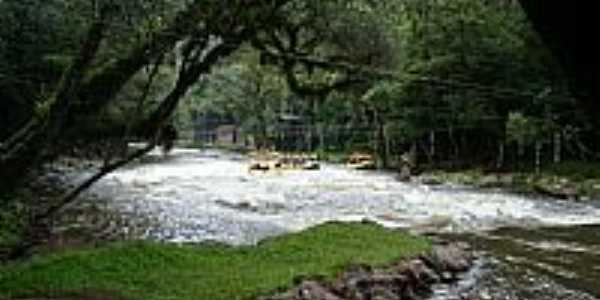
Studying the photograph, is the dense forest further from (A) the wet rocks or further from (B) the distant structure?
(B) the distant structure

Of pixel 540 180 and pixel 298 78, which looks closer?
pixel 298 78

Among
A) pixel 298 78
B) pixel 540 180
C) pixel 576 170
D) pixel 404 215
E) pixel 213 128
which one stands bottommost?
pixel 404 215

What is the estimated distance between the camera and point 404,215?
28.2 metres

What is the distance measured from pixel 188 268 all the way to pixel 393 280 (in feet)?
11.4

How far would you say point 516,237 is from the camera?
23.7 meters

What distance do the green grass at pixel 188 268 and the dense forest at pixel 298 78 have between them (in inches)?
41.5

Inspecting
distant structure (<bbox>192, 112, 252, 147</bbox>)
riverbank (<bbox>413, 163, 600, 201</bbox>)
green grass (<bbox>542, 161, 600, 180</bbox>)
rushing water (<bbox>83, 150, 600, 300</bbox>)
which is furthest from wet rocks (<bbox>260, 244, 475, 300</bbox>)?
distant structure (<bbox>192, 112, 252, 147</bbox>)

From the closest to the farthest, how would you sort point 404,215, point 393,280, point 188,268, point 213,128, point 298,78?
point 188,268
point 393,280
point 298,78
point 404,215
point 213,128

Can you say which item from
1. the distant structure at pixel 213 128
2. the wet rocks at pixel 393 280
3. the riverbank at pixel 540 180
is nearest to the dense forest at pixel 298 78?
the riverbank at pixel 540 180

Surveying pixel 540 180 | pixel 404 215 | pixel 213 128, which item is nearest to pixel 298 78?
pixel 404 215

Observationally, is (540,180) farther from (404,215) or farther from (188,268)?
(188,268)

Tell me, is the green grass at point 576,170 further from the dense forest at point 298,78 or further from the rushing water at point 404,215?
the rushing water at point 404,215

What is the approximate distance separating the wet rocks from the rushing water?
45cm

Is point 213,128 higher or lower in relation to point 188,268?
higher
